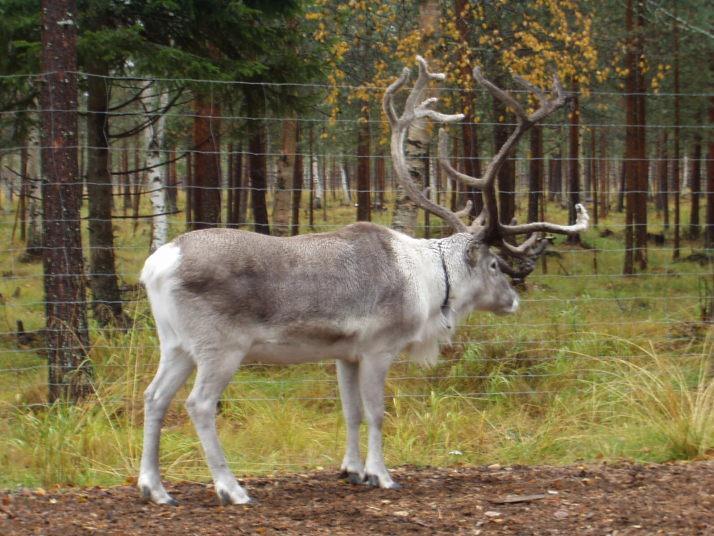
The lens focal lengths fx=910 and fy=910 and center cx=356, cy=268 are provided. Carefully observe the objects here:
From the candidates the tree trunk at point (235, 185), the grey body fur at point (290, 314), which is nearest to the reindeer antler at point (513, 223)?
the grey body fur at point (290, 314)

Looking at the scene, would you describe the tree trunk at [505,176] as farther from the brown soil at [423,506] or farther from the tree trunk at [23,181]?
the brown soil at [423,506]

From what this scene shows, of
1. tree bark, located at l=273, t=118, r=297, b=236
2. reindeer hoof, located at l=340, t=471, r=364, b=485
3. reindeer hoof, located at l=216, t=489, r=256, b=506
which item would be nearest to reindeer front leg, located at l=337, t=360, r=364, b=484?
reindeer hoof, located at l=340, t=471, r=364, b=485

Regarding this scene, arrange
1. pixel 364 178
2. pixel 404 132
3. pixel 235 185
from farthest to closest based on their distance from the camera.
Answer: pixel 235 185
pixel 364 178
pixel 404 132

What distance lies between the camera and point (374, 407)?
601 centimetres

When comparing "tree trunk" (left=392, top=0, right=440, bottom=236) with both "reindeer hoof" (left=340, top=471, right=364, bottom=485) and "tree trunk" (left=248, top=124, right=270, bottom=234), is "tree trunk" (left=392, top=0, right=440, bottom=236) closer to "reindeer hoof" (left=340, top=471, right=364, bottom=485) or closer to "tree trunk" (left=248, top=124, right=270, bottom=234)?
"reindeer hoof" (left=340, top=471, right=364, bottom=485)

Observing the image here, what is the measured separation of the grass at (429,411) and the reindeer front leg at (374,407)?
0.84 meters

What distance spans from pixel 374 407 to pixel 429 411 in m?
1.81

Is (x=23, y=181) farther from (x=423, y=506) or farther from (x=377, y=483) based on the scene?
(x=423, y=506)

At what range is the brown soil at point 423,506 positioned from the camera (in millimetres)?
4969

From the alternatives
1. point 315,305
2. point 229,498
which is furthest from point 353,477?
point 315,305

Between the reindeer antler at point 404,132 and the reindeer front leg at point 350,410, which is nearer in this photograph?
the reindeer front leg at point 350,410

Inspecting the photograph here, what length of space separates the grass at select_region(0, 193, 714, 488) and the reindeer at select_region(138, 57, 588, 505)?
0.92m

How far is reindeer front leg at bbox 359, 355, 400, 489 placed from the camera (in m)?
5.97

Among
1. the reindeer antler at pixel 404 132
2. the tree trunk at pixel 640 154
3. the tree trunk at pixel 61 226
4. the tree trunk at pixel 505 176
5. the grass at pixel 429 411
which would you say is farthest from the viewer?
the tree trunk at pixel 505 176
